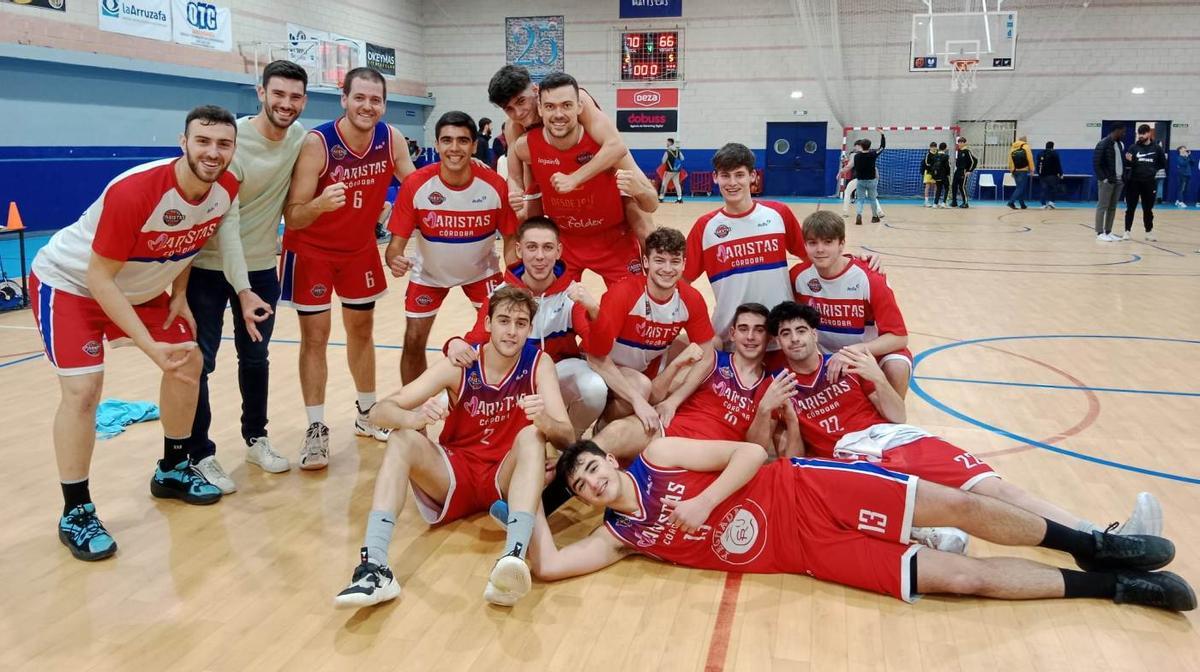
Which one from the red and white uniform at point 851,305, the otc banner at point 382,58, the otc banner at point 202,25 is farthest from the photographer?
the otc banner at point 382,58

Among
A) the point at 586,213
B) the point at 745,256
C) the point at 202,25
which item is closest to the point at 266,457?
the point at 586,213

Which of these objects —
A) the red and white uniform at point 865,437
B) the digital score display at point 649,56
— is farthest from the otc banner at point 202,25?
the red and white uniform at point 865,437

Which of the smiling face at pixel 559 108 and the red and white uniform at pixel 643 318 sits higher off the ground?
the smiling face at pixel 559 108

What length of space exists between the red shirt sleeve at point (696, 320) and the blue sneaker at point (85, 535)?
2.80 m

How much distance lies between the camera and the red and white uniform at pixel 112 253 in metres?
3.51

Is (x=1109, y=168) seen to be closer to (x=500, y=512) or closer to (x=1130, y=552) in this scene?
(x=1130, y=552)

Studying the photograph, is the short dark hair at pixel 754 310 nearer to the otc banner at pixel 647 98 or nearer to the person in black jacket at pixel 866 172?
the person in black jacket at pixel 866 172

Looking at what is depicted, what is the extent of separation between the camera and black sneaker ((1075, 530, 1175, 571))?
10.5 feet

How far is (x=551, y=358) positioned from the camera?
4.48m

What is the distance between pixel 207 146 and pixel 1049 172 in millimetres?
22366

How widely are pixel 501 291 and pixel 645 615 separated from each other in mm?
1477

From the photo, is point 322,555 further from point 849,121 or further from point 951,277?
point 849,121

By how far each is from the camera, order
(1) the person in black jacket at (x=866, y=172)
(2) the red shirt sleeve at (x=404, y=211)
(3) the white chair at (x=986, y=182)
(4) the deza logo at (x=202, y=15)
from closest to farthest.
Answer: (2) the red shirt sleeve at (x=404, y=211)
(4) the deza logo at (x=202, y=15)
(1) the person in black jacket at (x=866, y=172)
(3) the white chair at (x=986, y=182)

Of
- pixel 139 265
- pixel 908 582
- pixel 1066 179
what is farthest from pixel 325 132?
pixel 1066 179
